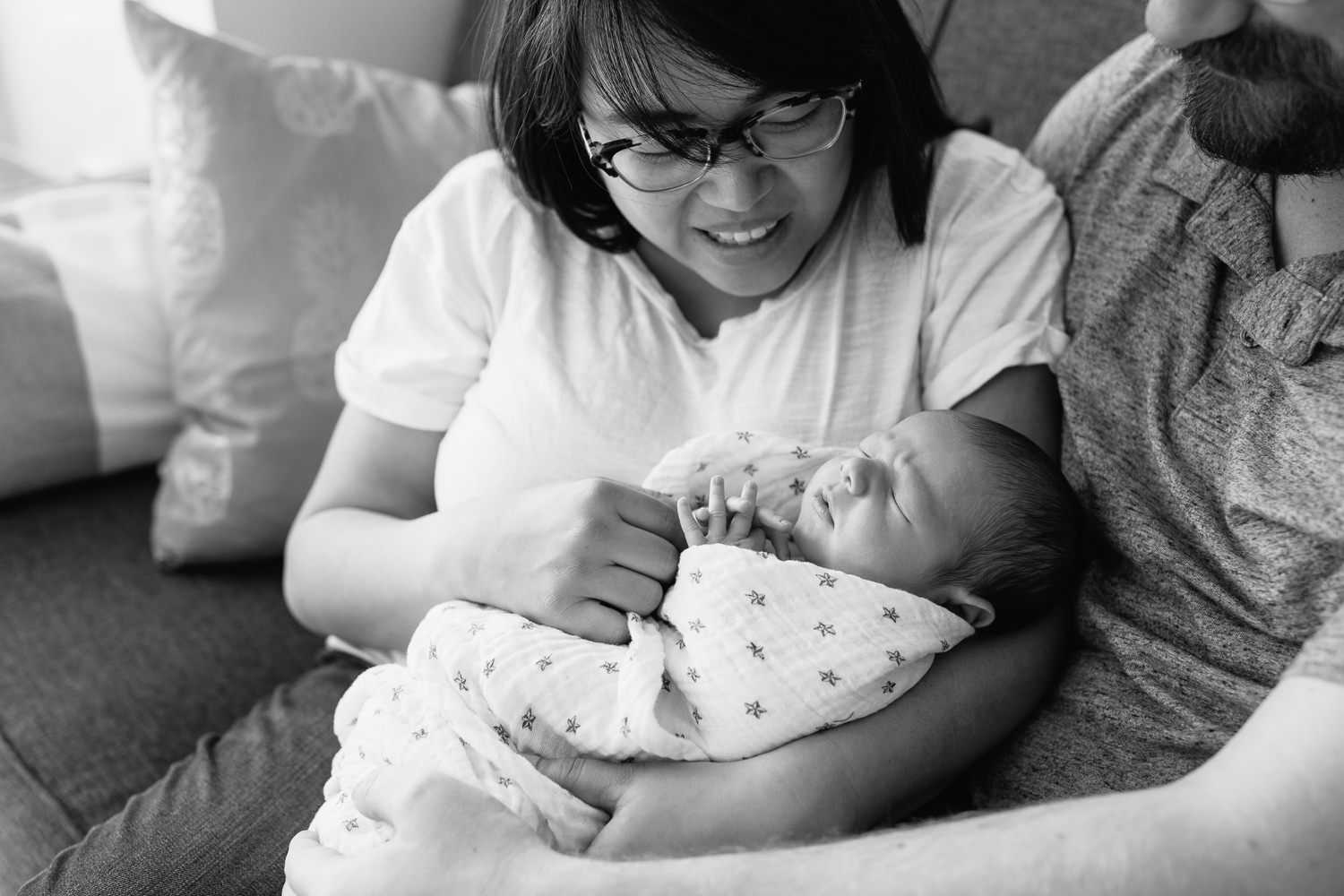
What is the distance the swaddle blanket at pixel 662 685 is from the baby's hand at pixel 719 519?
37 mm

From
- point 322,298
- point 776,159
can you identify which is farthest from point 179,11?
point 776,159

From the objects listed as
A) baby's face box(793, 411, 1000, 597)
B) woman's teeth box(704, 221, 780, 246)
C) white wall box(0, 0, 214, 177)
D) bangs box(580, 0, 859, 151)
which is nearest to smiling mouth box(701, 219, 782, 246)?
woman's teeth box(704, 221, 780, 246)

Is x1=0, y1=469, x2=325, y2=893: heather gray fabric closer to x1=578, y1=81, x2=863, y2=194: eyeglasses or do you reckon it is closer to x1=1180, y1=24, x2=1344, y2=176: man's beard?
x1=578, y1=81, x2=863, y2=194: eyeglasses

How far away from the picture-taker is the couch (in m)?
1.62

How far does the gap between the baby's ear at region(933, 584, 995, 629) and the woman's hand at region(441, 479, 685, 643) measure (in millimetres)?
282

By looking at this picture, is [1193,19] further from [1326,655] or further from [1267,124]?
[1326,655]

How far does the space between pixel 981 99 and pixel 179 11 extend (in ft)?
5.68

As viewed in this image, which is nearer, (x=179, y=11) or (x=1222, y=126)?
(x=1222, y=126)

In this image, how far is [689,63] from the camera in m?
1.11

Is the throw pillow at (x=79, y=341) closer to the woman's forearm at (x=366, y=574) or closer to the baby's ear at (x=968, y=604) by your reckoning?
the woman's forearm at (x=366, y=574)

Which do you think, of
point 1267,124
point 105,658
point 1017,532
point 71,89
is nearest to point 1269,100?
point 1267,124

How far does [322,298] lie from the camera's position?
6.12ft

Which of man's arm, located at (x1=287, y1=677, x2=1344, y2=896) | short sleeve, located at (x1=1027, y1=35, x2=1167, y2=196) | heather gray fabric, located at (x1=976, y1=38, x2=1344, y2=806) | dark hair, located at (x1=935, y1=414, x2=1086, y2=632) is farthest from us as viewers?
short sleeve, located at (x1=1027, y1=35, x2=1167, y2=196)

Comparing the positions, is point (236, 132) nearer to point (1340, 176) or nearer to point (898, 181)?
point (898, 181)
